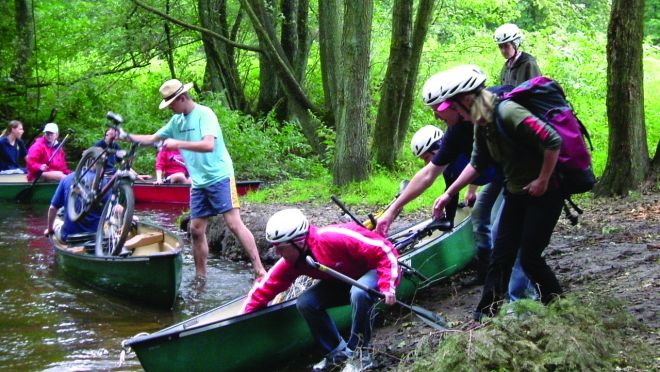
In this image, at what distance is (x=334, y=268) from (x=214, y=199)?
268cm

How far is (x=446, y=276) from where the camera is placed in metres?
6.57

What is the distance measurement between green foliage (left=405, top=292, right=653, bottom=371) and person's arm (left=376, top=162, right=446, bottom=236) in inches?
46.4

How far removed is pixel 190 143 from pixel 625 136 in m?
5.26

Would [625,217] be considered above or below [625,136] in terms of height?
below

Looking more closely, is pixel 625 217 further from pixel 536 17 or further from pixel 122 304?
pixel 536 17

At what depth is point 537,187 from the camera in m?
4.01

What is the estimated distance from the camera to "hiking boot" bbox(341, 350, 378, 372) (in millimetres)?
4832

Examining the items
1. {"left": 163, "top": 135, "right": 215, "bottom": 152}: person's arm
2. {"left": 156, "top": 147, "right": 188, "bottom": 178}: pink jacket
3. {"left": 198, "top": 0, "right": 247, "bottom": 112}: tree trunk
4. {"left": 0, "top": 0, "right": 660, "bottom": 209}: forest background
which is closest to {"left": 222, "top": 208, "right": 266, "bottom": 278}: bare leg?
{"left": 163, "top": 135, "right": 215, "bottom": 152}: person's arm

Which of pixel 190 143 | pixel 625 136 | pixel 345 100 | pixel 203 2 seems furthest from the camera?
pixel 203 2

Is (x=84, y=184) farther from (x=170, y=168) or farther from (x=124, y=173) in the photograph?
(x=170, y=168)

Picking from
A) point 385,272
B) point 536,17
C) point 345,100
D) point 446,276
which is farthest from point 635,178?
point 536,17

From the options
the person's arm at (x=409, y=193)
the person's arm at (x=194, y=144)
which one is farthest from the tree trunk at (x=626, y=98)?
the person's arm at (x=194, y=144)

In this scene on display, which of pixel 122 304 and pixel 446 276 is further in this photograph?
pixel 122 304

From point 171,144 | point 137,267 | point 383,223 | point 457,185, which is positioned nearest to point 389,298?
point 383,223
